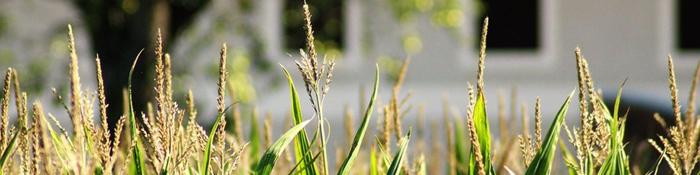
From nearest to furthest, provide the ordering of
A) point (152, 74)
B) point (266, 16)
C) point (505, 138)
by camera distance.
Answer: point (505, 138) < point (152, 74) < point (266, 16)

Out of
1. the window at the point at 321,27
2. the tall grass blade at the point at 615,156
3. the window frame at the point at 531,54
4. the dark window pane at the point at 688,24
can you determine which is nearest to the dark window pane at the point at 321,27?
the window at the point at 321,27

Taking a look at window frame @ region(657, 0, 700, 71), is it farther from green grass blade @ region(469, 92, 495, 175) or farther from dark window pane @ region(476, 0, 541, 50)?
green grass blade @ region(469, 92, 495, 175)

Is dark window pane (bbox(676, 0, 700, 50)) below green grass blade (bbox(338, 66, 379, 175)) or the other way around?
the other way around

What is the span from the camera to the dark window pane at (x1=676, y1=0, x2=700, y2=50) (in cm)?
1477

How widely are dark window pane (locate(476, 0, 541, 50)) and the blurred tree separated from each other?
617 cm

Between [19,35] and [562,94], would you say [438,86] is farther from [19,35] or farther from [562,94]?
[19,35]

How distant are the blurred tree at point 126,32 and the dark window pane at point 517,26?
20.2ft

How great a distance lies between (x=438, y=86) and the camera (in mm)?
14430

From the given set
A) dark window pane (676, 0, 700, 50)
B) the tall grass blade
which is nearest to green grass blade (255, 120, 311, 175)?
the tall grass blade

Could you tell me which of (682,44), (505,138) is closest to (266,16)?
(682,44)

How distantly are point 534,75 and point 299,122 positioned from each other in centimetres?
1336

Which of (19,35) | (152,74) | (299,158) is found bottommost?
(299,158)

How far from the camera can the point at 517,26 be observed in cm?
1467

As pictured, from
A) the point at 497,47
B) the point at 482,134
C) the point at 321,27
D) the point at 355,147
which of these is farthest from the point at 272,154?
the point at 497,47
